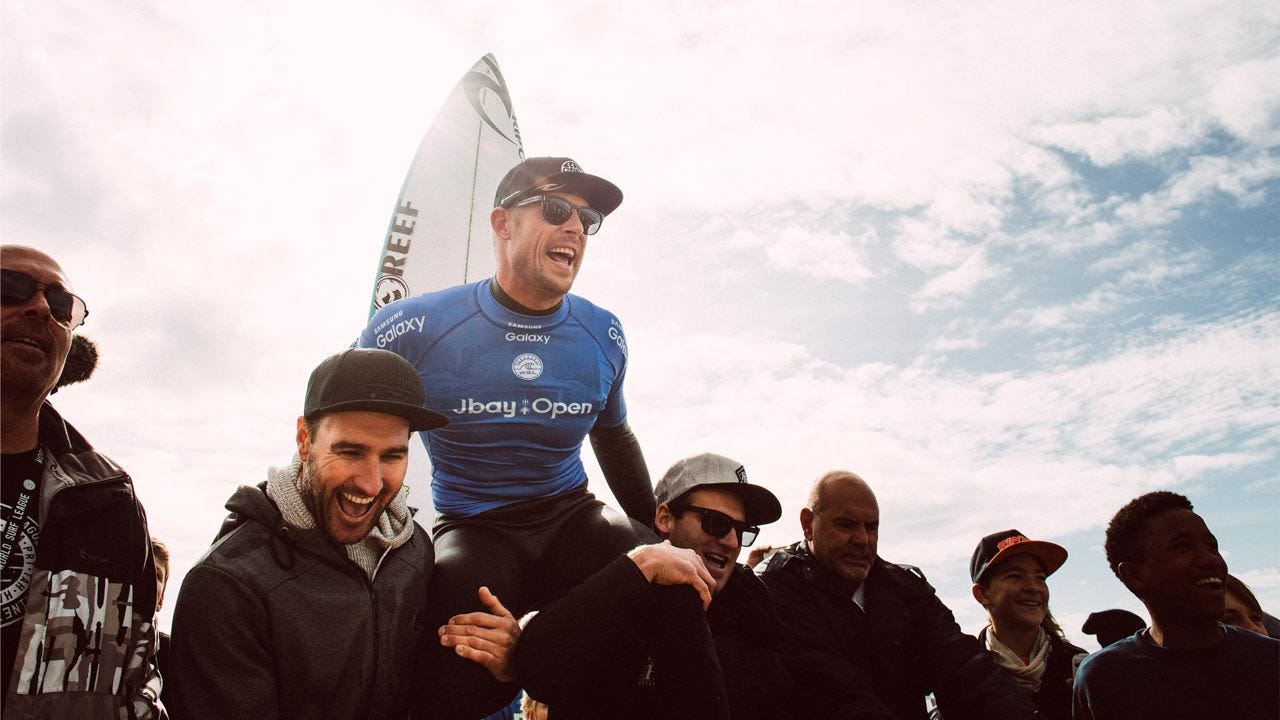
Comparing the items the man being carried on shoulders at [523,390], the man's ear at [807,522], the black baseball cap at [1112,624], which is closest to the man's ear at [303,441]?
the man being carried on shoulders at [523,390]

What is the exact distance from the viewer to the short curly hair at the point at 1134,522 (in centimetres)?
457

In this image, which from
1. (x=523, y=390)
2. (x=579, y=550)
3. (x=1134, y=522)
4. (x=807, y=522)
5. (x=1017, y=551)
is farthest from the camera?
(x=1017, y=551)

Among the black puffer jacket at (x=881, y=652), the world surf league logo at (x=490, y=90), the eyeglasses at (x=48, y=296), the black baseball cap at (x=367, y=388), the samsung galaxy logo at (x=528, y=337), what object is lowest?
the black puffer jacket at (x=881, y=652)

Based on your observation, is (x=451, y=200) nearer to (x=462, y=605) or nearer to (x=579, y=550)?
(x=579, y=550)

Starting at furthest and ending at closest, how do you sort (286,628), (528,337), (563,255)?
(563,255) < (528,337) < (286,628)

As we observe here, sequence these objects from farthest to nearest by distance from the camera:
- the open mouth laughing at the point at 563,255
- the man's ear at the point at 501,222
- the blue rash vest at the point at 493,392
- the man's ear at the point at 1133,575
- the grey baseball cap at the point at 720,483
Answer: the man's ear at the point at 1133,575
the grey baseball cap at the point at 720,483
the man's ear at the point at 501,222
the open mouth laughing at the point at 563,255
the blue rash vest at the point at 493,392

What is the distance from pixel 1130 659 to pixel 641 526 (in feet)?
8.85

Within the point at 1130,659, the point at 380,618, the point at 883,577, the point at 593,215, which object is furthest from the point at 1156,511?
the point at 380,618

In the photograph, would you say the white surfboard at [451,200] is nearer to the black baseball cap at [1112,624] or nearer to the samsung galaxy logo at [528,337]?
the samsung galaxy logo at [528,337]

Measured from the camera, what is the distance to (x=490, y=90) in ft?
38.4

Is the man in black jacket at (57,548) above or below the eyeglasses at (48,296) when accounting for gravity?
below

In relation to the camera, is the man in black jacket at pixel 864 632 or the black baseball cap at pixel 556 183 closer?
the black baseball cap at pixel 556 183

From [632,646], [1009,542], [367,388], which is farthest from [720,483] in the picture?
[1009,542]

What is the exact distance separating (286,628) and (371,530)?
1.48 feet
